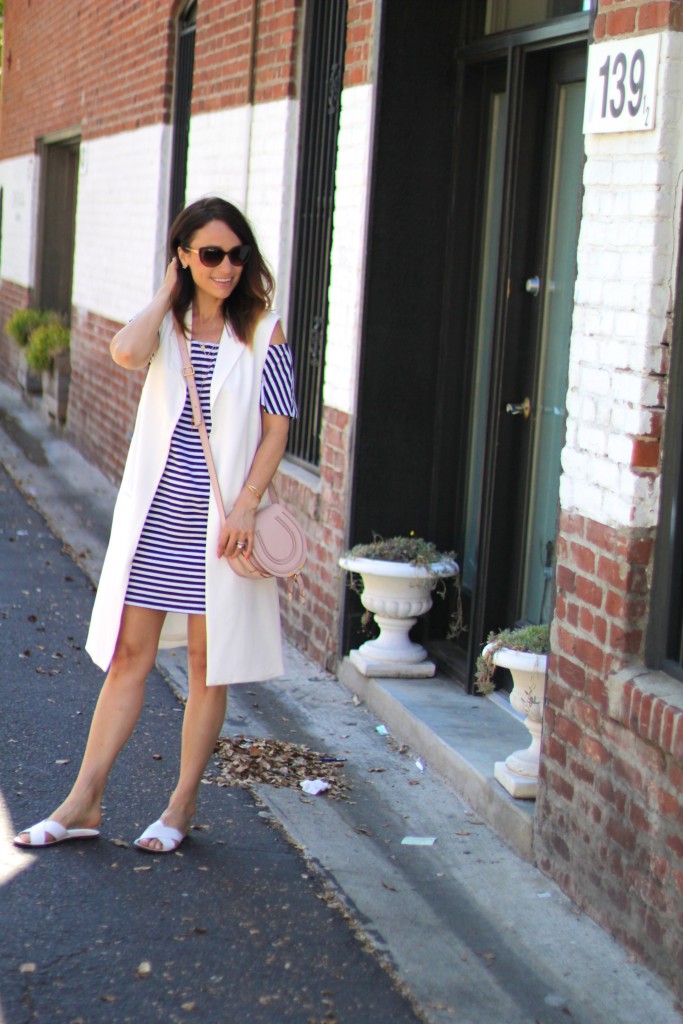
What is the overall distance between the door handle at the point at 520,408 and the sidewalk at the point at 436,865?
1.14m

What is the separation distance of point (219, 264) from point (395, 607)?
87.5 inches

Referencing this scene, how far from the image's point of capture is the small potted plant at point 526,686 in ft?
15.6

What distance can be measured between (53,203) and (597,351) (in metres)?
13.7

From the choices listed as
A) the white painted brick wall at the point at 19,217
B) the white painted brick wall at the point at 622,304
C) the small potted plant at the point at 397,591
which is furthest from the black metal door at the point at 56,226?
the white painted brick wall at the point at 622,304

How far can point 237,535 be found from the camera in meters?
4.29

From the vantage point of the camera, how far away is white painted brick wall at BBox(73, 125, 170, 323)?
10.4m

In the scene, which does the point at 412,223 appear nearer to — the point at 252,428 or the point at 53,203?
the point at 252,428

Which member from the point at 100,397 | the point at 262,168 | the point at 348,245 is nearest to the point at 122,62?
the point at 100,397

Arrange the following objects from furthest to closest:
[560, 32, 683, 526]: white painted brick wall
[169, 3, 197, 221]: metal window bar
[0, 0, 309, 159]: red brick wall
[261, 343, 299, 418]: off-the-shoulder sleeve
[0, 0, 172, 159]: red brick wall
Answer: [0, 0, 172, 159]: red brick wall < [169, 3, 197, 221]: metal window bar < [0, 0, 309, 159]: red brick wall < [261, 343, 299, 418]: off-the-shoulder sleeve < [560, 32, 683, 526]: white painted brick wall

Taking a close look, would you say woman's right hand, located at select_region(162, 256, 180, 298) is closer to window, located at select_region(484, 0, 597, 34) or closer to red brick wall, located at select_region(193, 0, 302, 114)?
window, located at select_region(484, 0, 597, 34)

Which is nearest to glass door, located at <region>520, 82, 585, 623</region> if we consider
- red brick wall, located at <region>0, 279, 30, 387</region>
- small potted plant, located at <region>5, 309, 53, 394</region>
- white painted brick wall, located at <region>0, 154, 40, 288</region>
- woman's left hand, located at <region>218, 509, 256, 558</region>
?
woman's left hand, located at <region>218, 509, 256, 558</region>

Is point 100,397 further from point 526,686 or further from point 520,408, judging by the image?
point 526,686

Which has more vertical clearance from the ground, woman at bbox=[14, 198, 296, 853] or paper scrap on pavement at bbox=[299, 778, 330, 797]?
woman at bbox=[14, 198, 296, 853]

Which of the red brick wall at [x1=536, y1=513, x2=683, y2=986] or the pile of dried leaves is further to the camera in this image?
the pile of dried leaves
